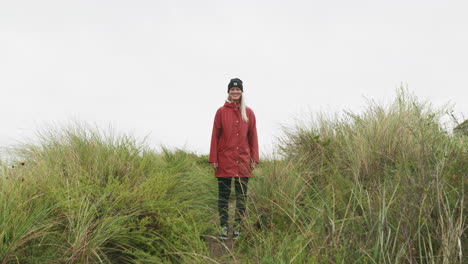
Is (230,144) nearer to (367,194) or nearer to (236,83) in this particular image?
(236,83)

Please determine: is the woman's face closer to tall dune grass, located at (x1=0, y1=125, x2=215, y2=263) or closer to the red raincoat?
the red raincoat

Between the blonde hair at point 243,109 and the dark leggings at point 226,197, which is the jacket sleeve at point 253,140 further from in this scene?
the dark leggings at point 226,197

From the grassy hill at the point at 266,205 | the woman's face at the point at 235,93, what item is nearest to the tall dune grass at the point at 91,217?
the grassy hill at the point at 266,205

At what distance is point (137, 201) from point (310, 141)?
397 centimetres

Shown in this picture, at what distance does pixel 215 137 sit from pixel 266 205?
121 cm

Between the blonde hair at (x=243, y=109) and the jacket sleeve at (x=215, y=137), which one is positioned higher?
the blonde hair at (x=243, y=109)

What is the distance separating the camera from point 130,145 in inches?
213

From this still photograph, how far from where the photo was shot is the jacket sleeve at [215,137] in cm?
416

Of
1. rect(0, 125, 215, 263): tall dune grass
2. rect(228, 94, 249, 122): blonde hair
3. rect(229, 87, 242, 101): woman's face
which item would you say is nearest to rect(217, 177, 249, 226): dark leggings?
rect(0, 125, 215, 263): tall dune grass

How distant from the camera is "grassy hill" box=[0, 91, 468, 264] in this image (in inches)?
80.8

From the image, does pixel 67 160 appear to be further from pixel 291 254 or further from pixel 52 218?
pixel 291 254

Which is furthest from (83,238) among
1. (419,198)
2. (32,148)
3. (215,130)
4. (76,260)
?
(32,148)

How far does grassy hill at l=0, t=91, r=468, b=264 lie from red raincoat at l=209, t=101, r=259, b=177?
1.53ft

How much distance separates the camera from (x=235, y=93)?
4.30m
